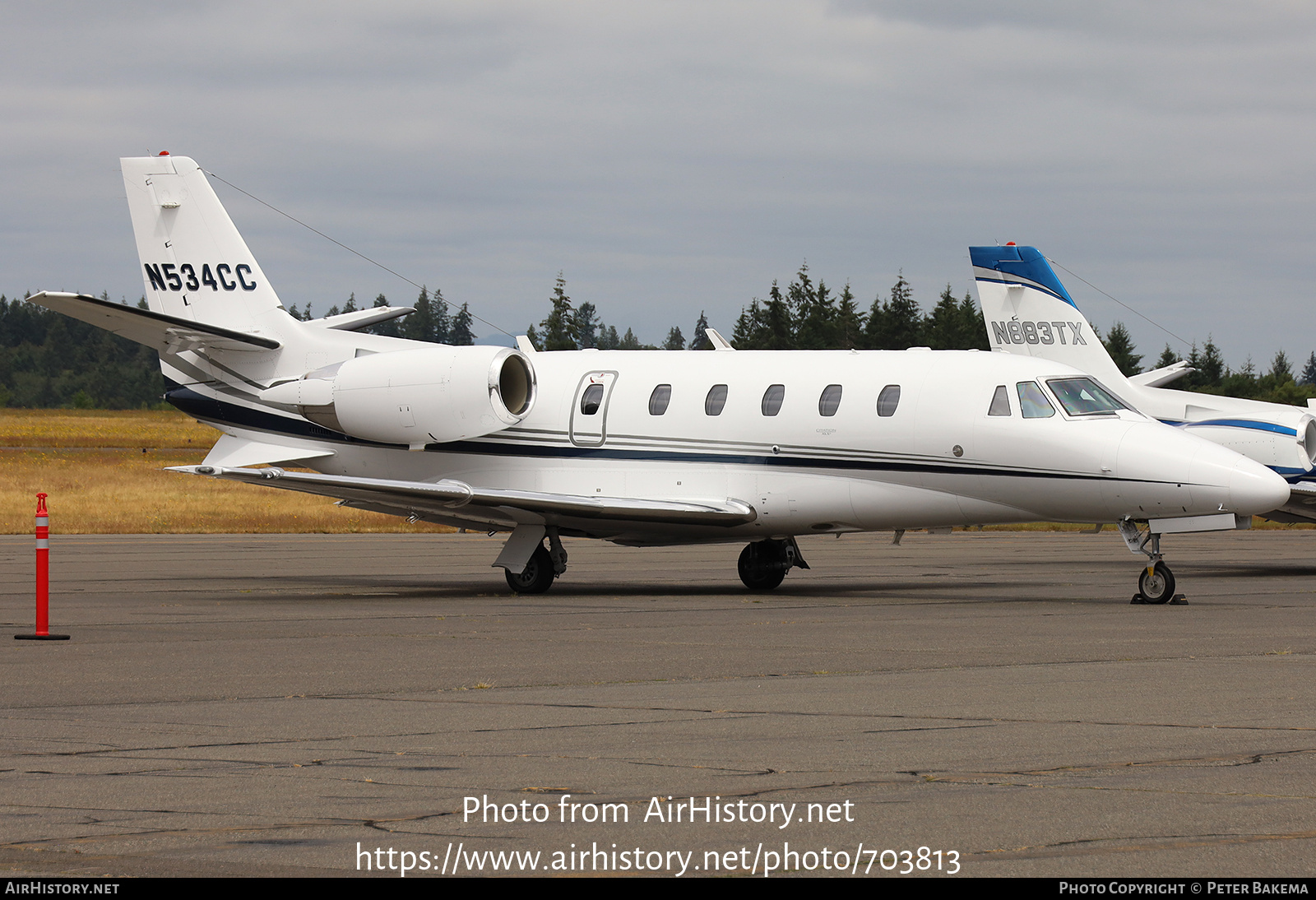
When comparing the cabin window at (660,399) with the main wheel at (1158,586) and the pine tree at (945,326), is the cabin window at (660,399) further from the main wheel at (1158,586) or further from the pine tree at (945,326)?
the pine tree at (945,326)

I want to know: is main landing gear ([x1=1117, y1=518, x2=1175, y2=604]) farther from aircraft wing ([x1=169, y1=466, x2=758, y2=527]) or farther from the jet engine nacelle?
the jet engine nacelle

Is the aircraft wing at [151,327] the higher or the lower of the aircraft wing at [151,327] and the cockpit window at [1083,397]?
the higher

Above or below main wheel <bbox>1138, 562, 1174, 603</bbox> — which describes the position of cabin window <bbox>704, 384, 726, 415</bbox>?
above

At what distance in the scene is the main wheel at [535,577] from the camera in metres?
21.4

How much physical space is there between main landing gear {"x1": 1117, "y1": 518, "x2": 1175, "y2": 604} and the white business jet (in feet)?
0.13

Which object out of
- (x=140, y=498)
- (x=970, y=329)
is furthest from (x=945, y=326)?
(x=140, y=498)

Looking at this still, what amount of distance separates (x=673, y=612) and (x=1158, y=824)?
11477 mm

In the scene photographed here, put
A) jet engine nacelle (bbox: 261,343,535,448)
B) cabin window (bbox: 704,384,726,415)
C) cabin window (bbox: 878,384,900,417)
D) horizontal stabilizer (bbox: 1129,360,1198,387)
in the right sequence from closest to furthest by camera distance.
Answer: cabin window (bbox: 878,384,900,417) < cabin window (bbox: 704,384,726,415) < jet engine nacelle (bbox: 261,343,535,448) < horizontal stabilizer (bbox: 1129,360,1198,387)

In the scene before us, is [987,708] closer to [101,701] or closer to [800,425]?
[101,701]

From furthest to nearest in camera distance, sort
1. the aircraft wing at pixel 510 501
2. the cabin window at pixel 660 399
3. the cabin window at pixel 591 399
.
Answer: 1. the cabin window at pixel 591 399
2. the cabin window at pixel 660 399
3. the aircraft wing at pixel 510 501

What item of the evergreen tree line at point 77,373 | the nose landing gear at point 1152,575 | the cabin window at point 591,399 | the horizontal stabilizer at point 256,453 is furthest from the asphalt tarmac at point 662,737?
the evergreen tree line at point 77,373

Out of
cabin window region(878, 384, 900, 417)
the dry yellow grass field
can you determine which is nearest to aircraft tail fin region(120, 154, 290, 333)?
cabin window region(878, 384, 900, 417)

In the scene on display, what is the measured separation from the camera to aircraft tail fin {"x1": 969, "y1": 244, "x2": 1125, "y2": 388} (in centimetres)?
2880
